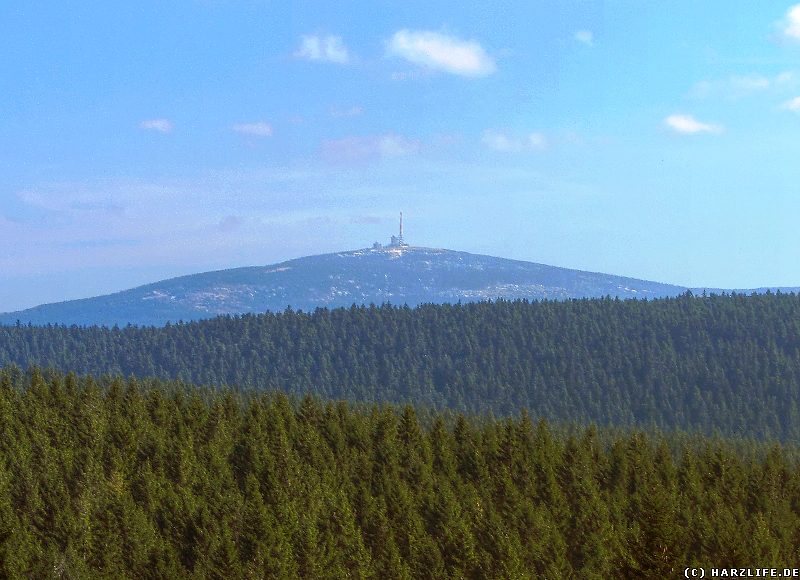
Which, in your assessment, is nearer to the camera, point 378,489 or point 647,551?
point 647,551

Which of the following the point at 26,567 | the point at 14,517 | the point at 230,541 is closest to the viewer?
the point at 26,567

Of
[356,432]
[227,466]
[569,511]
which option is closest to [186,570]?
[227,466]

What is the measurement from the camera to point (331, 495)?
117m

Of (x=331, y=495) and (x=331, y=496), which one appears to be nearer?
(x=331, y=496)

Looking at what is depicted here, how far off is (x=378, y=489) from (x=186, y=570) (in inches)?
1588

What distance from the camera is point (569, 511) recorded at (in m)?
119

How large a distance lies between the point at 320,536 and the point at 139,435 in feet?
153

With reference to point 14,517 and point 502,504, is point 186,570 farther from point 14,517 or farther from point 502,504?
point 502,504

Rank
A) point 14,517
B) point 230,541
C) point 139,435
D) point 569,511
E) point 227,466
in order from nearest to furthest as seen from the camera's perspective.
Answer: point 230,541 < point 14,517 < point 569,511 < point 227,466 < point 139,435

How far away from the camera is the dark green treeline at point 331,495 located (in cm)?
9625

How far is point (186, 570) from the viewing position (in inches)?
Result: 3755

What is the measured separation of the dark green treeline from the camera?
96250 millimetres

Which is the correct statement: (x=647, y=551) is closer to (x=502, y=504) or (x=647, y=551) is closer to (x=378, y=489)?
(x=502, y=504)

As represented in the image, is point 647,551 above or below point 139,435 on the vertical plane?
above
